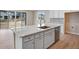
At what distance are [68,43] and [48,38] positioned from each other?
0.82 feet

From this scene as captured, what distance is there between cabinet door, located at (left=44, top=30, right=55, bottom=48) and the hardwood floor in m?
0.07

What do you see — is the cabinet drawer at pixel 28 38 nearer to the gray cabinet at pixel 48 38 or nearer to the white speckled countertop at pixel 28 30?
the white speckled countertop at pixel 28 30

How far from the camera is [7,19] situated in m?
1.28

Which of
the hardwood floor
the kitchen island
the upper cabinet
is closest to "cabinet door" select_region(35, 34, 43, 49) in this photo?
the kitchen island

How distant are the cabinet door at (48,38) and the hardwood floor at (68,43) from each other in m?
0.07

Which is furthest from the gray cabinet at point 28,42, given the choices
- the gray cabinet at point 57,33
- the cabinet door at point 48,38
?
the gray cabinet at point 57,33

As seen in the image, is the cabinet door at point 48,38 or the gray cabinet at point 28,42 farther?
the cabinet door at point 48,38

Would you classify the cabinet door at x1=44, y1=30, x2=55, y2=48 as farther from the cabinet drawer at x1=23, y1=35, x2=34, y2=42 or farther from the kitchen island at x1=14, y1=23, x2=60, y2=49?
the cabinet drawer at x1=23, y1=35, x2=34, y2=42

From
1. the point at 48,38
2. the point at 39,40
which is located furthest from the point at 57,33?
the point at 39,40

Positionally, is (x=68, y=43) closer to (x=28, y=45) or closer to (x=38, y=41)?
(x=38, y=41)

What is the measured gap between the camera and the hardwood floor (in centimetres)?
130

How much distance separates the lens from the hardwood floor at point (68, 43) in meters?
1.30
